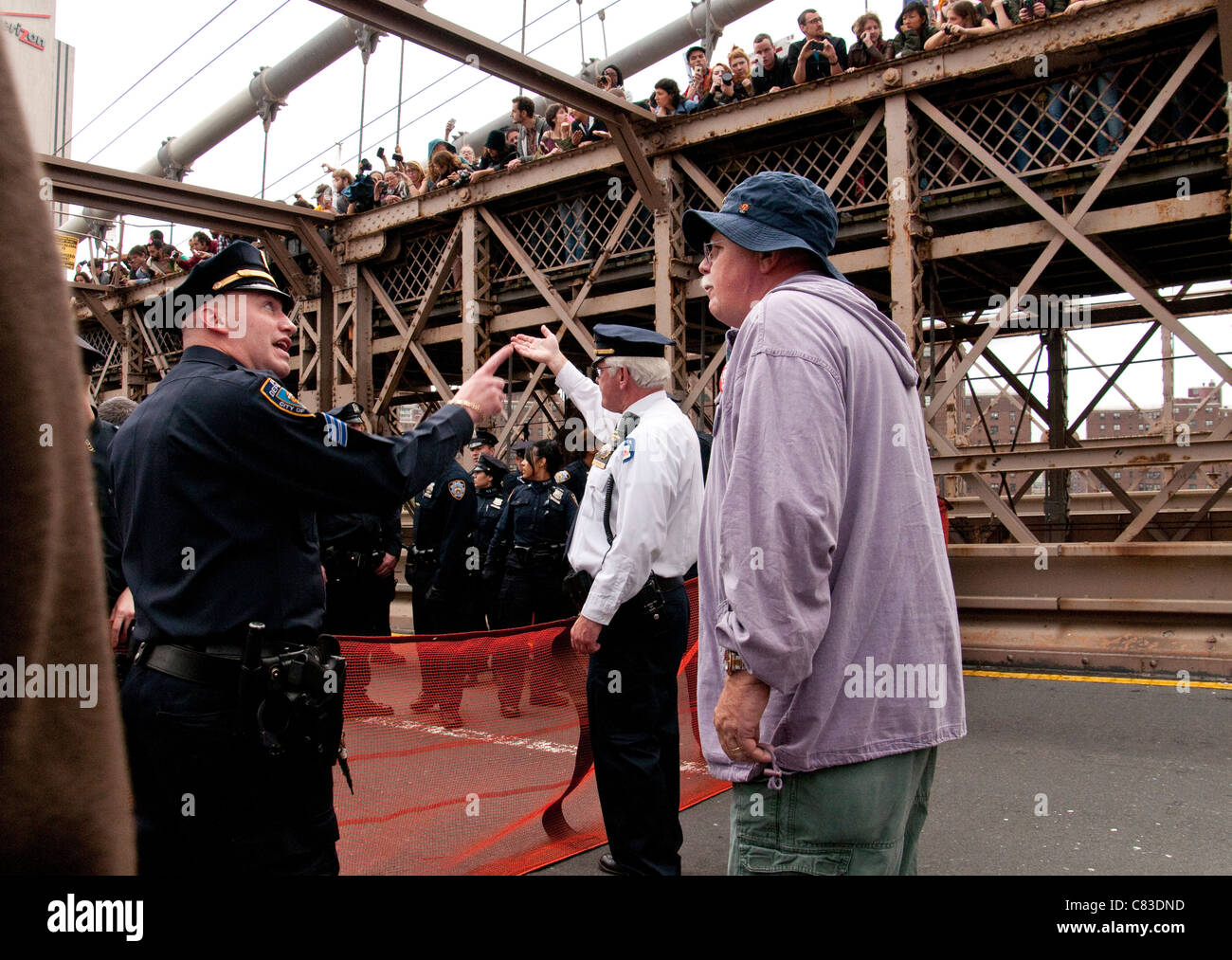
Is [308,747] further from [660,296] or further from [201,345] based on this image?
[660,296]

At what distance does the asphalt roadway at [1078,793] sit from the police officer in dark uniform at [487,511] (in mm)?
3807

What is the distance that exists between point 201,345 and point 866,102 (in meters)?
7.70

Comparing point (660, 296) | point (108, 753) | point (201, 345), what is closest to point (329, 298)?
point (660, 296)

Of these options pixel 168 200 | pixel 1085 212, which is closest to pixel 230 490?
pixel 1085 212

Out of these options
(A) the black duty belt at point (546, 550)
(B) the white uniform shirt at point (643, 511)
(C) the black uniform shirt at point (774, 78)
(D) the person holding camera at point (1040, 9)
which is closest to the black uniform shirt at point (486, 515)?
(A) the black duty belt at point (546, 550)

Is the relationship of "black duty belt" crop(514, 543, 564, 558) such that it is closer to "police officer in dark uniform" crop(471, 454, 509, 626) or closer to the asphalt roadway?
"police officer in dark uniform" crop(471, 454, 509, 626)

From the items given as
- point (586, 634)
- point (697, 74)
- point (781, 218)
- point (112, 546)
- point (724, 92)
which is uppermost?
point (697, 74)

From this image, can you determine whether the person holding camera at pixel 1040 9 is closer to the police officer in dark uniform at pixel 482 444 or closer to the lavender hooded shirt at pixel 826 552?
the police officer in dark uniform at pixel 482 444

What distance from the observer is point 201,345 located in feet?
8.55

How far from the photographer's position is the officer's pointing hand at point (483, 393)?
→ 260cm

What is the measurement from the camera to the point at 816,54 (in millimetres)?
8805

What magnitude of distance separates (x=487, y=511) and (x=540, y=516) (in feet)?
3.32

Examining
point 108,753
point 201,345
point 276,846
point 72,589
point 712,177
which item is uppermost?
point 712,177

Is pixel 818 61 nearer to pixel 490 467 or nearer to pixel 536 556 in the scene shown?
pixel 490 467
